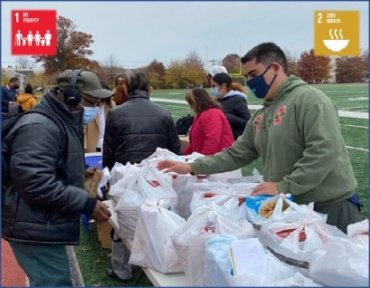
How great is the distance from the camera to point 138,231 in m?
2.07

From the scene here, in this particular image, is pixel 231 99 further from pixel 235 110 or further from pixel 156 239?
pixel 156 239

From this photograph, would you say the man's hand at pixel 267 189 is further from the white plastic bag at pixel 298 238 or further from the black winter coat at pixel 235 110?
the black winter coat at pixel 235 110

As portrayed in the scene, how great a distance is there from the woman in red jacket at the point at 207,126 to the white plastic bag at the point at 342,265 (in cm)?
235

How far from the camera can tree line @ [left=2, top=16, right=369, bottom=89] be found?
5955 millimetres

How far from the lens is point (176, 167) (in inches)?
103

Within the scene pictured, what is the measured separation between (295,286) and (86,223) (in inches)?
142

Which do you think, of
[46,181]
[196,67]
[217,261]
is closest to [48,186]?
[46,181]

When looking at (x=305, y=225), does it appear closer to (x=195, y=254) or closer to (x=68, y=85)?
(x=195, y=254)

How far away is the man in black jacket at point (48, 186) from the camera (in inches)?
69.4

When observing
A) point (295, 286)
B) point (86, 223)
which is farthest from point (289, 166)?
point (86, 223)

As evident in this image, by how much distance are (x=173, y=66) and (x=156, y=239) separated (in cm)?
2462

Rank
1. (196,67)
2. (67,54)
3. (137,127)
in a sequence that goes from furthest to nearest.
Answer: (67,54) < (196,67) < (137,127)

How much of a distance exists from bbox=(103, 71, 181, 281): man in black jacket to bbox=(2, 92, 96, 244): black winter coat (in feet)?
3.93

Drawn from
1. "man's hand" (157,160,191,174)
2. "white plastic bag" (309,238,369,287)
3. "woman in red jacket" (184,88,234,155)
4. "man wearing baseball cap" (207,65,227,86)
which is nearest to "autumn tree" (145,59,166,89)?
"man wearing baseball cap" (207,65,227,86)
